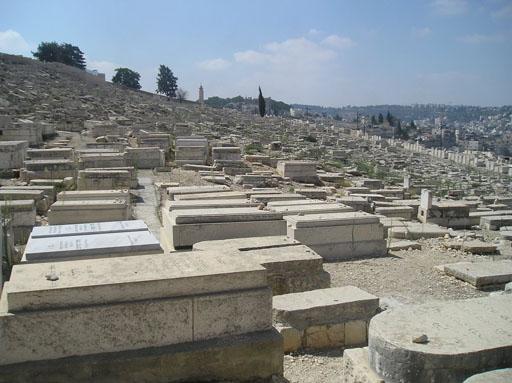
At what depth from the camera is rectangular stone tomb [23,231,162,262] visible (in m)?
4.26

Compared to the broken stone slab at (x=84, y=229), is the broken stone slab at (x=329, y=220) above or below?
below

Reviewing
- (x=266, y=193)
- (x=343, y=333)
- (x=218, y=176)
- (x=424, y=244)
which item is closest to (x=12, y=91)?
(x=218, y=176)

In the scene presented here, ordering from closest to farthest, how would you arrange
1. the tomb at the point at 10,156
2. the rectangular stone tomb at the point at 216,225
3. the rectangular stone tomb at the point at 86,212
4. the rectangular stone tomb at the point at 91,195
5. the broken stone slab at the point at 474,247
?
the rectangular stone tomb at the point at 216,225
the rectangular stone tomb at the point at 86,212
the rectangular stone tomb at the point at 91,195
the broken stone slab at the point at 474,247
the tomb at the point at 10,156

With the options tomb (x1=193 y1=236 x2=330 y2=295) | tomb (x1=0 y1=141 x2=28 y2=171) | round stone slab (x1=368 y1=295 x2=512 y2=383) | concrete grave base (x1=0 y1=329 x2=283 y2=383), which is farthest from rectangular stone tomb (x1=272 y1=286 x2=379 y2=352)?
tomb (x1=0 y1=141 x2=28 y2=171)

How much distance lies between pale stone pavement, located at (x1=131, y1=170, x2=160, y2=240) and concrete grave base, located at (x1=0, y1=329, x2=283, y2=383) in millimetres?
4097

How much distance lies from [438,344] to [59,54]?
6759 centimetres

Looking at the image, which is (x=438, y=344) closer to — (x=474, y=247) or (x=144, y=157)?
(x=474, y=247)

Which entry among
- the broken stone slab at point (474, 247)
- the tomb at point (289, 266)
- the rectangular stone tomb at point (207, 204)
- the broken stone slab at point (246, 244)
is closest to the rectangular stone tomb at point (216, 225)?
the rectangular stone tomb at point (207, 204)

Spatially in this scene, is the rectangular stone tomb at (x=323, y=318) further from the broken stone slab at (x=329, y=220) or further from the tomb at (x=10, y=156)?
the tomb at (x=10, y=156)

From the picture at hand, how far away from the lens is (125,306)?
311 cm

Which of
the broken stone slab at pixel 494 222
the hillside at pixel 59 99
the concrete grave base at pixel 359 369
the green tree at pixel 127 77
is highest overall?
the green tree at pixel 127 77

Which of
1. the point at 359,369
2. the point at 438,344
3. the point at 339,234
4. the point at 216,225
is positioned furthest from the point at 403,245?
the point at 438,344

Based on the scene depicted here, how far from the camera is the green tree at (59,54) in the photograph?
6184 centimetres

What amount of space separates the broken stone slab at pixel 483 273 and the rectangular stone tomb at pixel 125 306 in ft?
12.5
